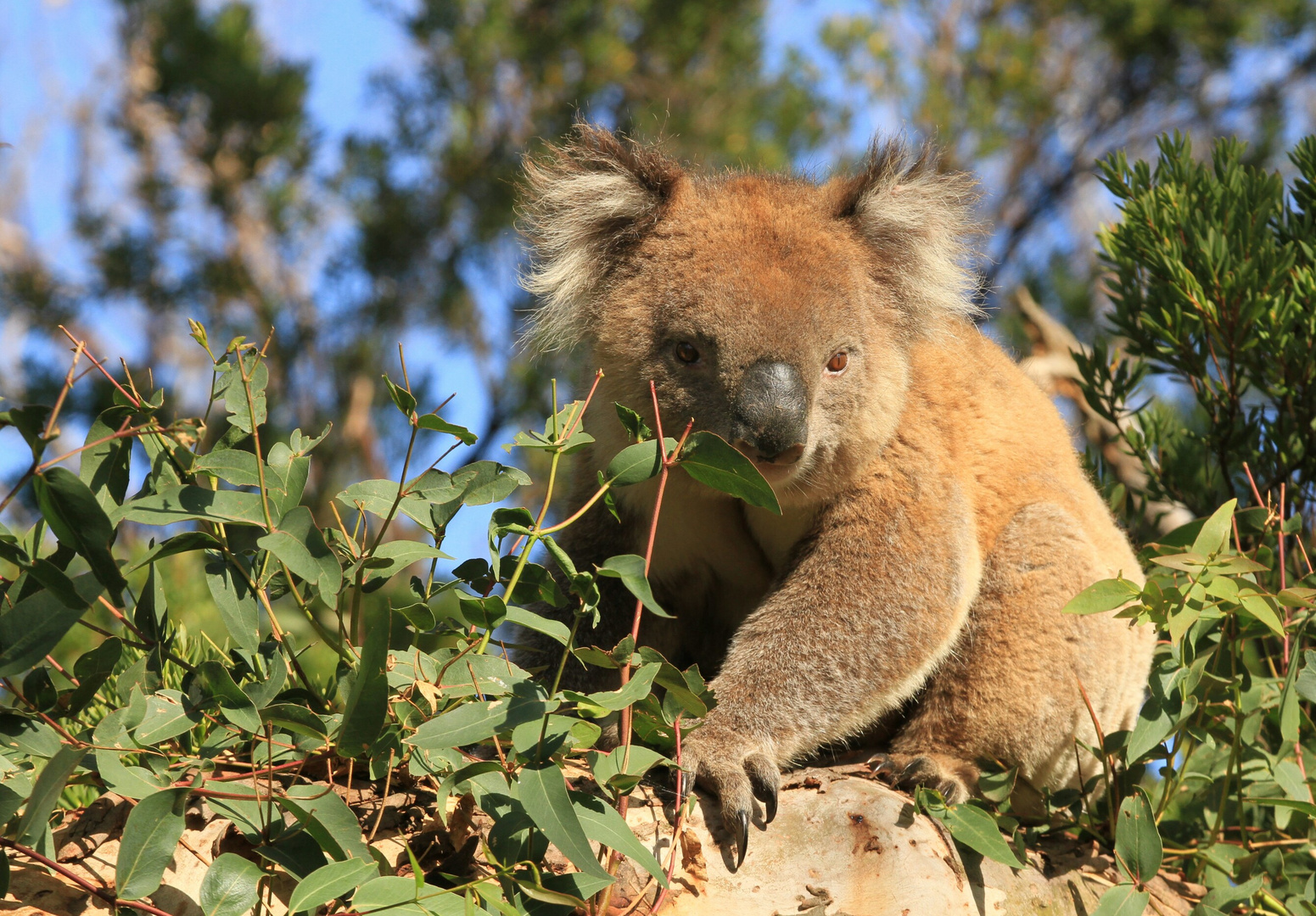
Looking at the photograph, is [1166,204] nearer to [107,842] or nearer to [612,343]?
[612,343]

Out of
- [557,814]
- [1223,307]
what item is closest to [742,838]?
[557,814]

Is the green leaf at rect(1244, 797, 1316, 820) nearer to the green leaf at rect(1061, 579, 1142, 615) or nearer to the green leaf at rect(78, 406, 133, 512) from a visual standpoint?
the green leaf at rect(1061, 579, 1142, 615)

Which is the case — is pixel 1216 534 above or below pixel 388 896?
above

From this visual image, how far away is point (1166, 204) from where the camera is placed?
3.31 meters

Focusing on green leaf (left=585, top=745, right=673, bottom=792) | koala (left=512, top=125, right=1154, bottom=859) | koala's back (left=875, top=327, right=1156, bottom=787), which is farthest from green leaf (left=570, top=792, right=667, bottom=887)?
koala's back (left=875, top=327, right=1156, bottom=787)

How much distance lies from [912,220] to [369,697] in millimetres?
2215

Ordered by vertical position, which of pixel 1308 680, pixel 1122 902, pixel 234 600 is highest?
pixel 234 600

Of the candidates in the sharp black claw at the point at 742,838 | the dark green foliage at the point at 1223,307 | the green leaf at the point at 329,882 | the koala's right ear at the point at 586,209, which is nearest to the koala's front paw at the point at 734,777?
the sharp black claw at the point at 742,838

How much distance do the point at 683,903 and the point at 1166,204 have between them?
250 cm

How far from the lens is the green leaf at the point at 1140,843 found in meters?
2.17

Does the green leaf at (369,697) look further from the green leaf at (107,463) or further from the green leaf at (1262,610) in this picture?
the green leaf at (1262,610)

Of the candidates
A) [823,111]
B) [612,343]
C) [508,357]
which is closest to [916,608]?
[612,343]

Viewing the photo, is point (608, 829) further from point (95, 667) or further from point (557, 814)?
point (95, 667)

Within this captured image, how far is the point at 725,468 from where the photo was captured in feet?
6.79
